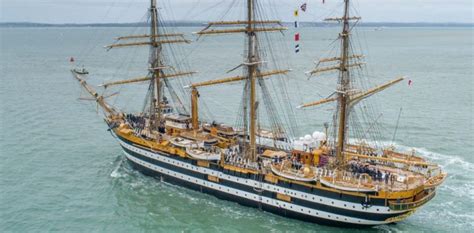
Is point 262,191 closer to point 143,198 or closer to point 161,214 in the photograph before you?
point 161,214

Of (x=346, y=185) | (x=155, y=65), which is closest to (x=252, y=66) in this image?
(x=155, y=65)

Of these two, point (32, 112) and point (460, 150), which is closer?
point (460, 150)

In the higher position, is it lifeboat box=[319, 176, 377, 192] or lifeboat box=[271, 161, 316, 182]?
lifeboat box=[271, 161, 316, 182]

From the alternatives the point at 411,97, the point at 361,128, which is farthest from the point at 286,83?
the point at 361,128

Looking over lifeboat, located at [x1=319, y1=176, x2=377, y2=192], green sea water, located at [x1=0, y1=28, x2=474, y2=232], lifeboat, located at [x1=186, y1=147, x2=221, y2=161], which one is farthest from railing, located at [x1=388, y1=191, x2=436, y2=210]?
lifeboat, located at [x1=186, y1=147, x2=221, y2=161]

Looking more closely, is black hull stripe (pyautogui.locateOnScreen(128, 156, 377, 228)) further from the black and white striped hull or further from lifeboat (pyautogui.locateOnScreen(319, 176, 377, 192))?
lifeboat (pyautogui.locateOnScreen(319, 176, 377, 192))

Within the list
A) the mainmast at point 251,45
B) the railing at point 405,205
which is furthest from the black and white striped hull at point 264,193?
the mainmast at point 251,45

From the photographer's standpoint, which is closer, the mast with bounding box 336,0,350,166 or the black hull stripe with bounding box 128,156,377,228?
the black hull stripe with bounding box 128,156,377,228
